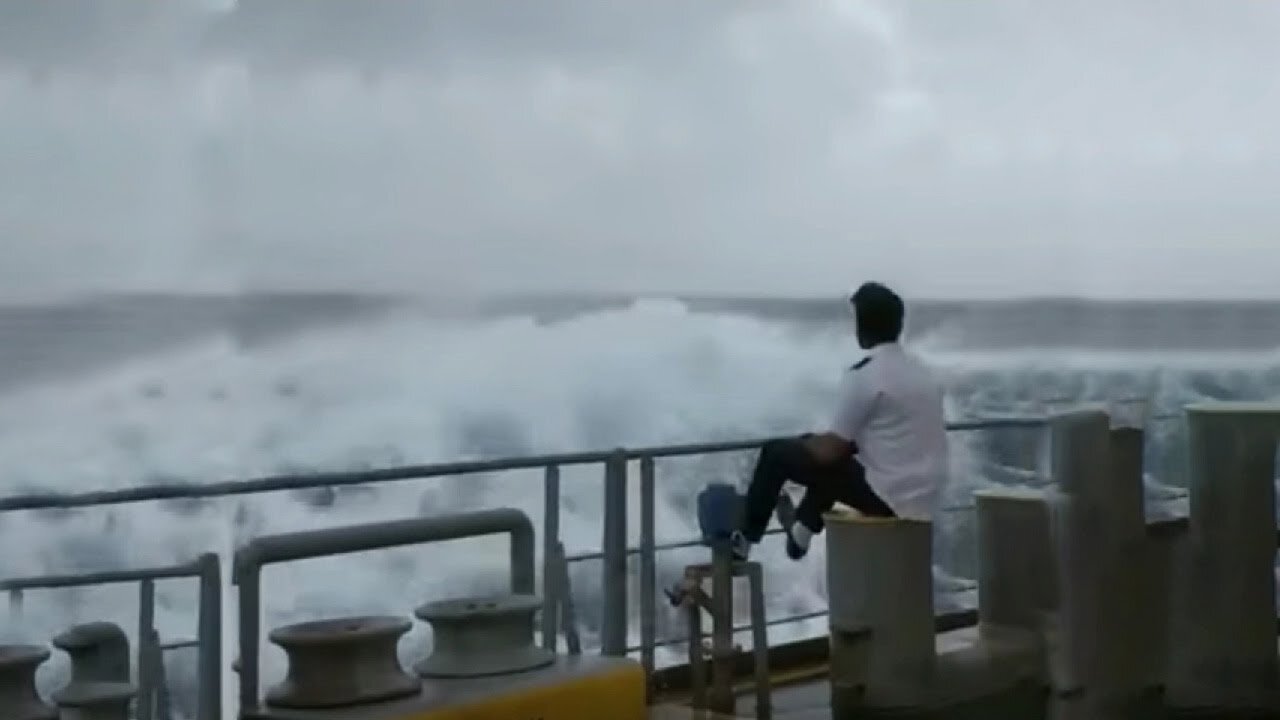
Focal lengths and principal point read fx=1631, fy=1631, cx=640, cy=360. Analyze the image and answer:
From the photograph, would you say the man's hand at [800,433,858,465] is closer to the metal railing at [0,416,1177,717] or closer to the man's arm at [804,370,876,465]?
the man's arm at [804,370,876,465]

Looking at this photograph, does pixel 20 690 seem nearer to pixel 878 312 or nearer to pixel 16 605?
pixel 16 605

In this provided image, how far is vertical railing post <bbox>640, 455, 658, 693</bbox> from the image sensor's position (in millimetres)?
2734

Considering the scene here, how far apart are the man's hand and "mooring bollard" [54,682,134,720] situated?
1230 mm

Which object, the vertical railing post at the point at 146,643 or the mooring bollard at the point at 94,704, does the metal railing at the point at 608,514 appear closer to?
the vertical railing post at the point at 146,643

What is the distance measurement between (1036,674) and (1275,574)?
421 millimetres

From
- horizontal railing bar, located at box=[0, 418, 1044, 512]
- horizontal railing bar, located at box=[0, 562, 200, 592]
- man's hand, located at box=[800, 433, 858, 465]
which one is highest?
man's hand, located at box=[800, 433, 858, 465]

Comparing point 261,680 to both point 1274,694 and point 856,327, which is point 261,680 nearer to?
point 856,327

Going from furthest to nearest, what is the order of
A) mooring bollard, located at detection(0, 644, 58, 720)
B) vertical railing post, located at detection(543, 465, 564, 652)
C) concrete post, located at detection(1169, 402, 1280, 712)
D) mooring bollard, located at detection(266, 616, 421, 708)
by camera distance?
concrete post, located at detection(1169, 402, 1280, 712)
vertical railing post, located at detection(543, 465, 564, 652)
mooring bollard, located at detection(266, 616, 421, 708)
mooring bollard, located at detection(0, 644, 58, 720)

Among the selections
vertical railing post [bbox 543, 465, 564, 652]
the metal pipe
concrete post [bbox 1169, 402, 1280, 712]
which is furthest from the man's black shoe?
the metal pipe

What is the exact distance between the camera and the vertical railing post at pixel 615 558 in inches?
105

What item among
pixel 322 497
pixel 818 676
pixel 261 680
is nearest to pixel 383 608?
pixel 322 497

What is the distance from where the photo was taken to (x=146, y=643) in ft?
6.86

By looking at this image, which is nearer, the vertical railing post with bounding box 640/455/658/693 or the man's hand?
the man's hand

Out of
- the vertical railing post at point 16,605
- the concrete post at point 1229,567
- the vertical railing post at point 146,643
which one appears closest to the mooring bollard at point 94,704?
the vertical railing post at point 146,643
